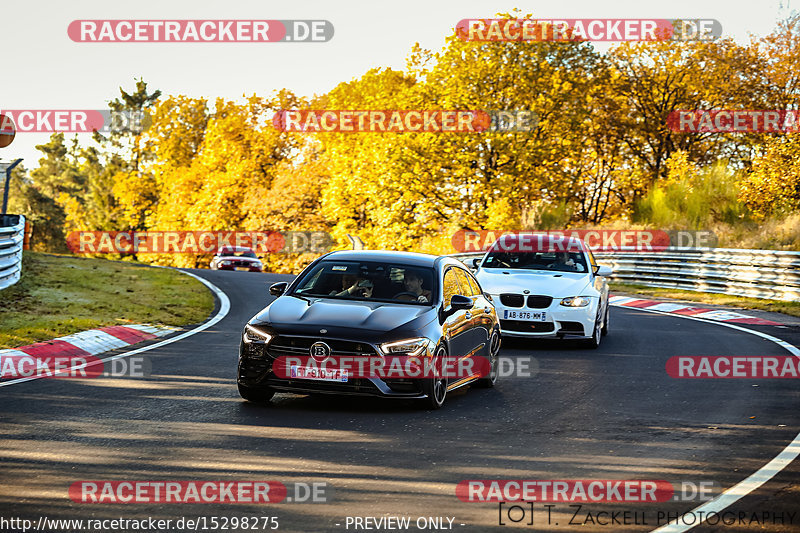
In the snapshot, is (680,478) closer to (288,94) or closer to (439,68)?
(439,68)

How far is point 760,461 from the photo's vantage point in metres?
7.63

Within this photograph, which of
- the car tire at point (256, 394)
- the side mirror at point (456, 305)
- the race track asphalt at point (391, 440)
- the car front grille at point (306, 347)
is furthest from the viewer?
the side mirror at point (456, 305)

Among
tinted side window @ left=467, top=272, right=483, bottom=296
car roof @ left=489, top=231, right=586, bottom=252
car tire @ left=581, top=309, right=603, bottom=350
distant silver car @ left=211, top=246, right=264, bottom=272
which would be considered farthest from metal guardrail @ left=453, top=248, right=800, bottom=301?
distant silver car @ left=211, top=246, right=264, bottom=272

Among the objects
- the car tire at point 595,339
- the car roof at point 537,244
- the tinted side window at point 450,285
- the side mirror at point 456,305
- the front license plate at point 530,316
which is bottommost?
the car tire at point 595,339

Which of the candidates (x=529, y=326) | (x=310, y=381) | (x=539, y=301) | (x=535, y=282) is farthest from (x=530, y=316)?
(x=310, y=381)

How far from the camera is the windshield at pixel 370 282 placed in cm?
1027

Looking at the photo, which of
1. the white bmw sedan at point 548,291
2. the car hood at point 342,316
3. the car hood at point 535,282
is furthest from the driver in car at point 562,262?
the car hood at point 342,316

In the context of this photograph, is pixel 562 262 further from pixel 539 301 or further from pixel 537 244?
pixel 539 301

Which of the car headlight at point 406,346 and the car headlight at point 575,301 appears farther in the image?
the car headlight at point 575,301

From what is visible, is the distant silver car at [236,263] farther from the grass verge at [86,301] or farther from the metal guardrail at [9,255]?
the metal guardrail at [9,255]

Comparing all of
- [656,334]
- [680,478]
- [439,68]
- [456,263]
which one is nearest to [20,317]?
[456,263]

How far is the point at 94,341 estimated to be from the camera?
555 inches

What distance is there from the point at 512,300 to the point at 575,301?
0.94 metres

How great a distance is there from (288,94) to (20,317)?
51311mm
